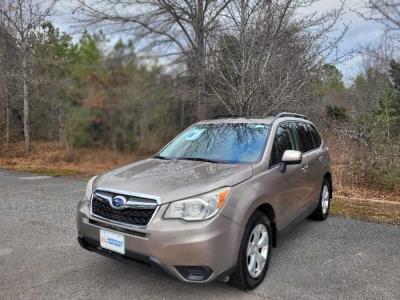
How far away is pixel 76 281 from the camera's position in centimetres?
347

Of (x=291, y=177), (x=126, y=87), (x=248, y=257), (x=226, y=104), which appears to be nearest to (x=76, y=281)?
(x=248, y=257)

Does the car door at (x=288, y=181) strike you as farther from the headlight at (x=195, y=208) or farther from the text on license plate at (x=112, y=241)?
the text on license plate at (x=112, y=241)

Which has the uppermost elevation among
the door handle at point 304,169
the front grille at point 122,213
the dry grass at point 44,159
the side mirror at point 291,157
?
the side mirror at point 291,157

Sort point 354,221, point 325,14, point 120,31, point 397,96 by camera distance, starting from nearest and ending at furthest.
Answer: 1. point 354,221
2. point 325,14
3. point 397,96
4. point 120,31

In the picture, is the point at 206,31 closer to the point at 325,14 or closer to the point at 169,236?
the point at 325,14

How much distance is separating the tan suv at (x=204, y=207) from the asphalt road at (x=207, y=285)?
13.8 inches

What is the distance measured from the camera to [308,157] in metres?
4.88

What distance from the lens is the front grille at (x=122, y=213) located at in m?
3.00

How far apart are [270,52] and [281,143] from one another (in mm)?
4045

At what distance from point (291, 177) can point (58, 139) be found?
46.4 feet

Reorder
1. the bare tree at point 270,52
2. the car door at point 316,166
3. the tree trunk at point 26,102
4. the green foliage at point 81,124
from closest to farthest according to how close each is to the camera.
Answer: the car door at point 316,166, the bare tree at point 270,52, the tree trunk at point 26,102, the green foliage at point 81,124

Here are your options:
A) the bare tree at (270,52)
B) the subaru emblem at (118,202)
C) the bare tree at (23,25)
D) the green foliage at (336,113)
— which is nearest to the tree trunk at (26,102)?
the bare tree at (23,25)

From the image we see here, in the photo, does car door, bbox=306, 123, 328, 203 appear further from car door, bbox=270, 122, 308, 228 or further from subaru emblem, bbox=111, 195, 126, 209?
subaru emblem, bbox=111, 195, 126, 209

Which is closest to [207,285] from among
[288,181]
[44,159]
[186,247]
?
[186,247]
